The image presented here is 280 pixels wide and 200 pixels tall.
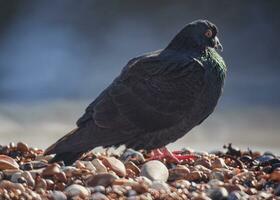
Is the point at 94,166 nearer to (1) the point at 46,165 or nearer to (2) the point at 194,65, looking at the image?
(1) the point at 46,165

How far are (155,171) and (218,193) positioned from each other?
0.79 meters

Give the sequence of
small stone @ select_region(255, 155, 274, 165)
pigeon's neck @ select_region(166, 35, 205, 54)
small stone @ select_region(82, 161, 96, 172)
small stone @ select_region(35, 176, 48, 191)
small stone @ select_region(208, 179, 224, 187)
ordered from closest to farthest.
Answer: small stone @ select_region(35, 176, 48, 191), small stone @ select_region(208, 179, 224, 187), small stone @ select_region(82, 161, 96, 172), small stone @ select_region(255, 155, 274, 165), pigeon's neck @ select_region(166, 35, 205, 54)

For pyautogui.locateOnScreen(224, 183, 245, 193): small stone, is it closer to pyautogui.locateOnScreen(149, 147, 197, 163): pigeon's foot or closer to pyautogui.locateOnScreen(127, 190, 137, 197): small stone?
pyautogui.locateOnScreen(127, 190, 137, 197): small stone

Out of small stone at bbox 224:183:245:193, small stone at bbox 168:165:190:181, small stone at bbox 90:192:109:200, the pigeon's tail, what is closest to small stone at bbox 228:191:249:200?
small stone at bbox 224:183:245:193

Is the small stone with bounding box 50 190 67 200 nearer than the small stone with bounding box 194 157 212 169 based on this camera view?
Yes

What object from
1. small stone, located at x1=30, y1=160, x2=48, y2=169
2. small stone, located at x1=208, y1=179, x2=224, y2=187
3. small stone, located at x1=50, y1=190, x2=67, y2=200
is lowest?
small stone, located at x1=50, y1=190, x2=67, y2=200

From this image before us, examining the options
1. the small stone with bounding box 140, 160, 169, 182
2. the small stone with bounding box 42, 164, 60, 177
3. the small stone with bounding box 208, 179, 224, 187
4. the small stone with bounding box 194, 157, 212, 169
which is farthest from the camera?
the small stone with bounding box 194, 157, 212, 169

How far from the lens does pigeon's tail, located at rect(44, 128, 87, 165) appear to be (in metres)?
7.35

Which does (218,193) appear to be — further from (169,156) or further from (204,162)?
(169,156)

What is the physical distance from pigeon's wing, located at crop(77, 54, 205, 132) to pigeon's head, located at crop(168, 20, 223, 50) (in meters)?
0.30

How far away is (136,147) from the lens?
25.2 ft

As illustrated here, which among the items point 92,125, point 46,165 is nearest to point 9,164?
point 46,165

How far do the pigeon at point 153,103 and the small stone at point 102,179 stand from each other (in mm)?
984

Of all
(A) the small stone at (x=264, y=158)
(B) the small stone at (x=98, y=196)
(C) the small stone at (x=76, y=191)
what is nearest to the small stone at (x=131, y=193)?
(B) the small stone at (x=98, y=196)
